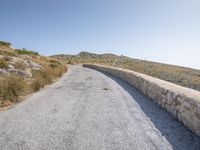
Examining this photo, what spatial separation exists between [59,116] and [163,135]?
2960 mm

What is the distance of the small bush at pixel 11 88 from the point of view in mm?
7699

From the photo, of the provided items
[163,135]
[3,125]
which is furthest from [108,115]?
[3,125]

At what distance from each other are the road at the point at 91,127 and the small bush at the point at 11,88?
83cm

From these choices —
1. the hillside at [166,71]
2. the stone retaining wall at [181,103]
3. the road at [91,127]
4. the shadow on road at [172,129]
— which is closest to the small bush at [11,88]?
the road at [91,127]

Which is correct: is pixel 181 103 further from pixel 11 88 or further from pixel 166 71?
pixel 166 71

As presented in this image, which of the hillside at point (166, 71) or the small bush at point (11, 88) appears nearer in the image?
the small bush at point (11, 88)

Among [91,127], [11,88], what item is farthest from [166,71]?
[91,127]

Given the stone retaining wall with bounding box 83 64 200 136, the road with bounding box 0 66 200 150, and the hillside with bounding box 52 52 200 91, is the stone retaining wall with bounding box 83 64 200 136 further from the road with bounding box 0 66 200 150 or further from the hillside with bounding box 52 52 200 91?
the hillside with bounding box 52 52 200 91

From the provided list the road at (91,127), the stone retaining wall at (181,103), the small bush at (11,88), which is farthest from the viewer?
the small bush at (11,88)

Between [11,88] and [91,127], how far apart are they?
468 cm

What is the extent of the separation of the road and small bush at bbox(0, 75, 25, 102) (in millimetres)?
835

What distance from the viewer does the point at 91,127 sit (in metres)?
4.97

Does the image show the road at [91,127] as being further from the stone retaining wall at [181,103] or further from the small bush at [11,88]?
the small bush at [11,88]

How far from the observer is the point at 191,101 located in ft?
15.7
